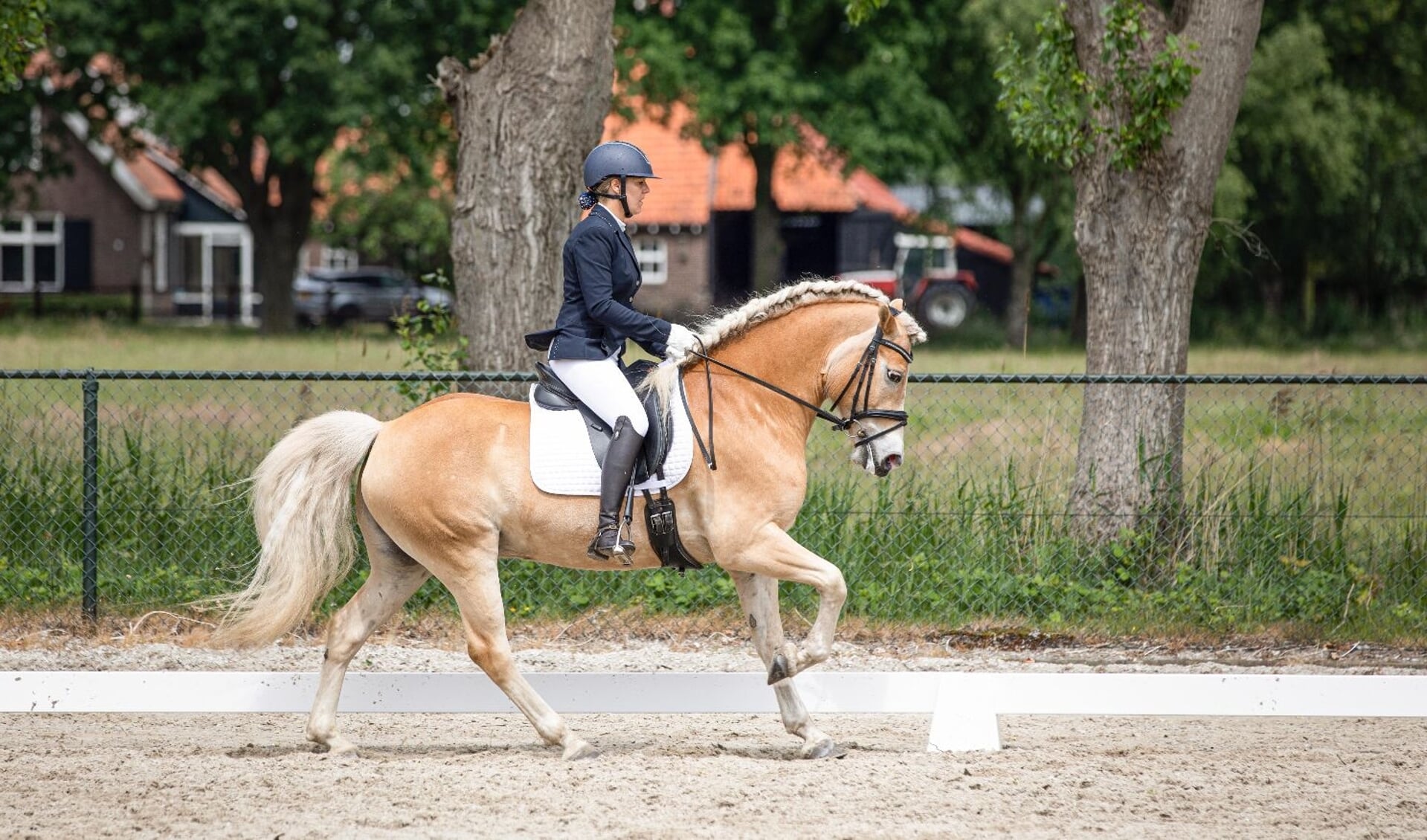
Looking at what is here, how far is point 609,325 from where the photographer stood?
589cm

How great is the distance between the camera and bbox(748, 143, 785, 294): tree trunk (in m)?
32.9

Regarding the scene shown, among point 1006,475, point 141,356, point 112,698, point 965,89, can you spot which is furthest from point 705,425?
point 965,89

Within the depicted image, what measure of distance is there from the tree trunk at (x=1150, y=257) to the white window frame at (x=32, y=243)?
41.5m

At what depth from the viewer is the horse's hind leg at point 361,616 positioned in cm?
614

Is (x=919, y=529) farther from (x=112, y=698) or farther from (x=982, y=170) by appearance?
(x=982, y=170)

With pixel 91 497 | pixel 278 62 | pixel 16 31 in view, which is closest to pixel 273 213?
pixel 278 62

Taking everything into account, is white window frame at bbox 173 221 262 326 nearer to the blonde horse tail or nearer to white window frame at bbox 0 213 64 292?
white window frame at bbox 0 213 64 292

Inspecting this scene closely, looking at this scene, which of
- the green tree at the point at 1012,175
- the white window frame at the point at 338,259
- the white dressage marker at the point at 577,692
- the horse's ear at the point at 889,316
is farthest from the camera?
the white window frame at the point at 338,259

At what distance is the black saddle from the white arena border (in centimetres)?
108

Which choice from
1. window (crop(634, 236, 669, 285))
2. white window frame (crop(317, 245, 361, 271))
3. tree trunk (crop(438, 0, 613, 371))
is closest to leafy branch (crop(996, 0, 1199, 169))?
tree trunk (crop(438, 0, 613, 371))

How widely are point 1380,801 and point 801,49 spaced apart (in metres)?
29.0

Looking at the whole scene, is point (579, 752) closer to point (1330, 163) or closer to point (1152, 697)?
point (1152, 697)

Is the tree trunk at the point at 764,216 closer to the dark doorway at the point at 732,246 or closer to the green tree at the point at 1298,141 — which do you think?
the green tree at the point at 1298,141

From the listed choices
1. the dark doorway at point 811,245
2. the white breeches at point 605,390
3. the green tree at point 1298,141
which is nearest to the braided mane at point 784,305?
the white breeches at point 605,390
